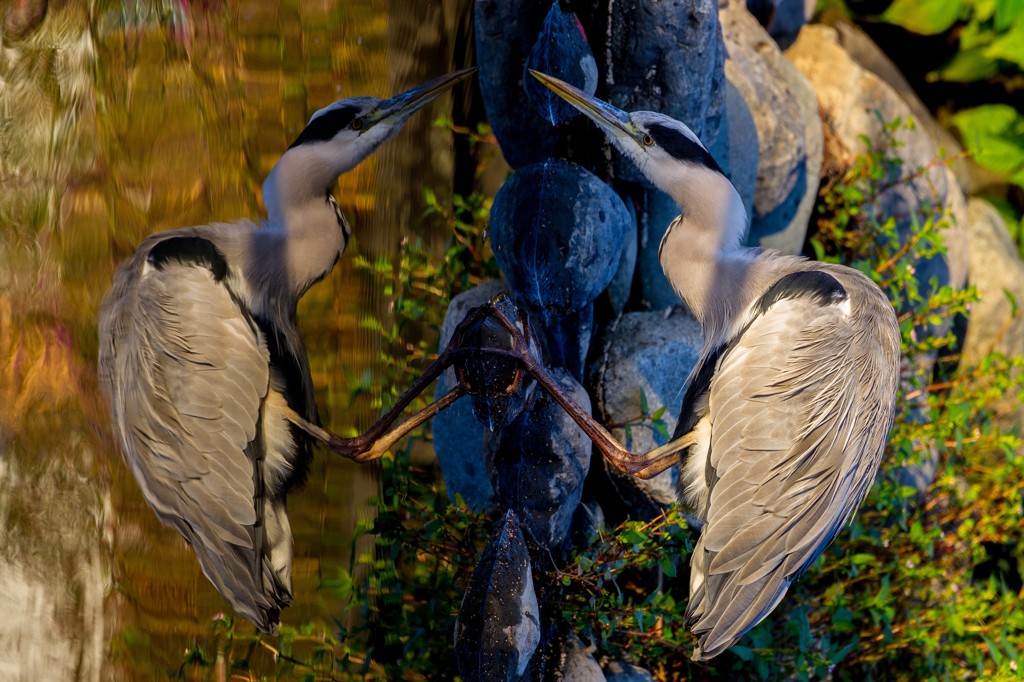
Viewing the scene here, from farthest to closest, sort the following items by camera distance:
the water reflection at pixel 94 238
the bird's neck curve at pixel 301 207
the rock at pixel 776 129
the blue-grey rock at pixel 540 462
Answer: the rock at pixel 776 129 → the blue-grey rock at pixel 540 462 → the bird's neck curve at pixel 301 207 → the water reflection at pixel 94 238

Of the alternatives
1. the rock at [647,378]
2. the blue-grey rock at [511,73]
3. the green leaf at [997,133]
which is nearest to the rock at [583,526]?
the rock at [647,378]

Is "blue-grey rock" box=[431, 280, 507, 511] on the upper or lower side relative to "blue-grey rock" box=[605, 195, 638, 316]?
lower

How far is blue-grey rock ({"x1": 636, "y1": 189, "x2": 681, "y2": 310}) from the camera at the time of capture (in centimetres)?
176

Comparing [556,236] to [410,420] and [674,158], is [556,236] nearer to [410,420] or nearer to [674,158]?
[674,158]

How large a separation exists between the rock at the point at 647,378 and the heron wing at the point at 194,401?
775 millimetres

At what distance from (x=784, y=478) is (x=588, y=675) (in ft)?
1.82

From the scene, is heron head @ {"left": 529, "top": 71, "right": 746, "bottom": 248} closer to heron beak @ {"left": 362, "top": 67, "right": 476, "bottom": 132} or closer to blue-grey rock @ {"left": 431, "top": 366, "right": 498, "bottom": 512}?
heron beak @ {"left": 362, "top": 67, "right": 476, "bottom": 132}

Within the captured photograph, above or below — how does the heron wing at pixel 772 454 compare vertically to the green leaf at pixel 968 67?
below

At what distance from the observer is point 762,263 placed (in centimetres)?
122

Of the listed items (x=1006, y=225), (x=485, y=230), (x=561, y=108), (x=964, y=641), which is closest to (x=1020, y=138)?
(x=1006, y=225)

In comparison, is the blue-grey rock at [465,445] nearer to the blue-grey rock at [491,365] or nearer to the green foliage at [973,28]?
the blue-grey rock at [491,365]

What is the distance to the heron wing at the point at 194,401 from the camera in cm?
102

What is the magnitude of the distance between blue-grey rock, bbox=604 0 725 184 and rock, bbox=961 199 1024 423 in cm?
155

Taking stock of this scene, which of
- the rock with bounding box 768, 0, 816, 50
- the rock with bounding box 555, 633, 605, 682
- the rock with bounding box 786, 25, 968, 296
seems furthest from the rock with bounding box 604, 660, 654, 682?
the rock with bounding box 768, 0, 816, 50
